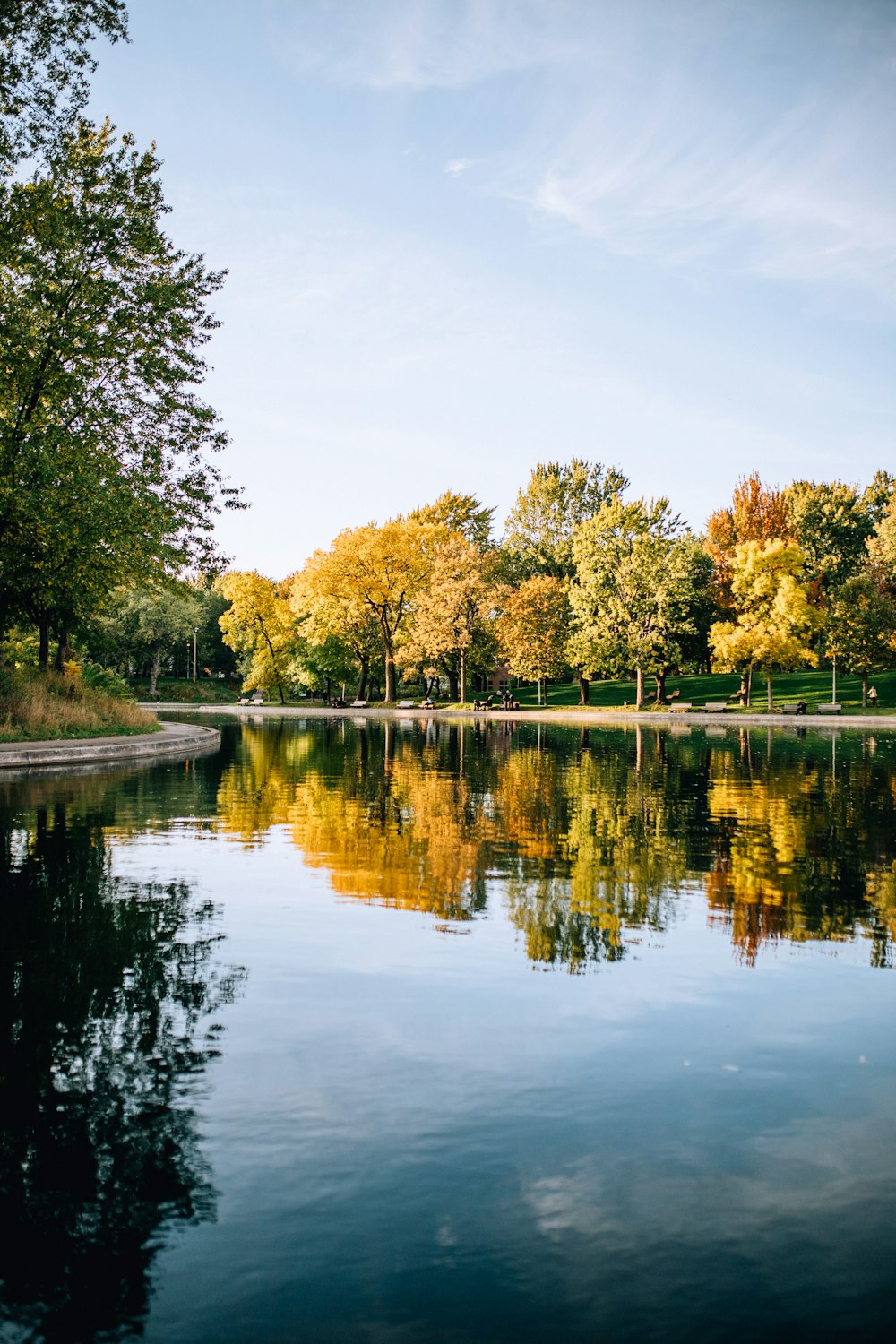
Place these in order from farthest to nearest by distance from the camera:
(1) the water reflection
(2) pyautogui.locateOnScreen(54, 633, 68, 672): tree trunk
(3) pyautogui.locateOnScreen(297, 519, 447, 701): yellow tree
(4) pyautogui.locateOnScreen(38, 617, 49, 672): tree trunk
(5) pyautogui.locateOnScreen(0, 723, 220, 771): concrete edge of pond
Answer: (3) pyautogui.locateOnScreen(297, 519, 447, 701): yellow tree, (2) pyautogui.locateOnScreen(54, 633, 68, 672): tree trunk, (4) pyautogui.locateOnScreen(38, 617, 49, 672): tree trunk, (5) pyautogui.locateOnScreen(0, 723, 220, 771): concrete edge of pond, (1) the water reflection

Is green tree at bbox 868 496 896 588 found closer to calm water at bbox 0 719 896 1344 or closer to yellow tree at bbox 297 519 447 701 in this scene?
yellow tree at bbox 297 519 447 701

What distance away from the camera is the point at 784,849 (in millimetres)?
12289

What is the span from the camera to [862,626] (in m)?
57.5

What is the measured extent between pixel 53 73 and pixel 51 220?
6.07 meters

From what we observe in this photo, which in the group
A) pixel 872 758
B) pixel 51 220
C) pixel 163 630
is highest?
pixel 51 220

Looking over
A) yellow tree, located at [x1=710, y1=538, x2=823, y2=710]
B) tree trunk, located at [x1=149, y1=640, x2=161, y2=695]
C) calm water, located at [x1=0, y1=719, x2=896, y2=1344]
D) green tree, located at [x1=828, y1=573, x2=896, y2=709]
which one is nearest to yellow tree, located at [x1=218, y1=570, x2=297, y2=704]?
tree trunk, located at [x1=149, y1=640, x2=161, y2=695]

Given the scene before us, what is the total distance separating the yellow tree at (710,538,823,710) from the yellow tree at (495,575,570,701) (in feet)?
→ 40.7

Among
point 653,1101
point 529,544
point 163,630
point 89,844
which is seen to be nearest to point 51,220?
point 89,844

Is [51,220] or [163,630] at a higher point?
[51,220]

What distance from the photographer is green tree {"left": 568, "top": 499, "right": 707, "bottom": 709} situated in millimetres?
61969

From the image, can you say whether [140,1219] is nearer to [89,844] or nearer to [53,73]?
[89,844]


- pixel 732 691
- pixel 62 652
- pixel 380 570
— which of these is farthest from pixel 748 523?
pixel 62 652

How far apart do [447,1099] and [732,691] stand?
77060 mm

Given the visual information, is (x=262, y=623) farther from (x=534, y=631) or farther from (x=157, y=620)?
(x=534, y=631)
